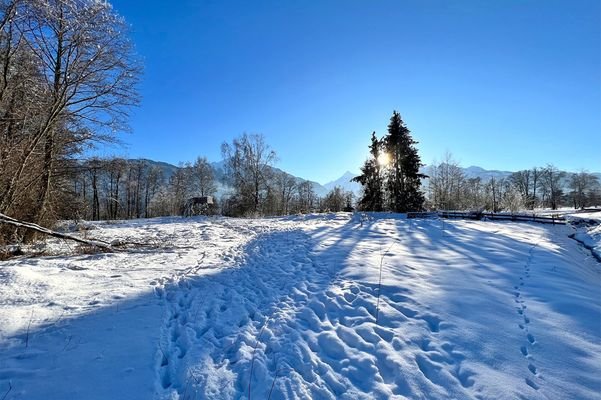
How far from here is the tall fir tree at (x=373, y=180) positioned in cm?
3262

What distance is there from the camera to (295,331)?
3.95m

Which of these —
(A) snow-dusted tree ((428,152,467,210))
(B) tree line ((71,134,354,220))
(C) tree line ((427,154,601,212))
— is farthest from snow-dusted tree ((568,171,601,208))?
(B) tree line ((71,134,354,220))

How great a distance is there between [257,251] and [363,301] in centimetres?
504

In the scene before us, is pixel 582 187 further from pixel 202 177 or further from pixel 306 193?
pixel 202 177

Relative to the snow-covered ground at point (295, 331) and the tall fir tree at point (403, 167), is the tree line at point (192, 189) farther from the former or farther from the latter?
the snow-covered ground at point (295, 331)

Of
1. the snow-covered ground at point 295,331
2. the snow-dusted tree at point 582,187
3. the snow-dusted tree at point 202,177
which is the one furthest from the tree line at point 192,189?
the snow-dusted tree at point 582,187

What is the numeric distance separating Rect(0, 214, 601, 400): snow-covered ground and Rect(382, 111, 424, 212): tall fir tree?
2338cm

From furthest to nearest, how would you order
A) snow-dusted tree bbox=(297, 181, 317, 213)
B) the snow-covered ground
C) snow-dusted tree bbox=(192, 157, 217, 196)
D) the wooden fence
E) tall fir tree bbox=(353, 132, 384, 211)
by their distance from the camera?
snow-dusted tree bbox=(297, 181, 317, 213)
snow-dusted tree bbox=(192, 157, 217, 196)
tall fir tree bbox=(353, 132, 384, 211)
the wooden fence
the snow-covered ground

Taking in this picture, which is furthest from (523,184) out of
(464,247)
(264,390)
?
(264,390)

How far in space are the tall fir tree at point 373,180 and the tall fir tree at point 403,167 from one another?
1.75m

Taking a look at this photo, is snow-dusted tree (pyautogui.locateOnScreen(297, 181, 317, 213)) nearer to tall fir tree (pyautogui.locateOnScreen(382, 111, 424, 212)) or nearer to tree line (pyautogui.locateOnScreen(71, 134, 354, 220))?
tree line (pyautogui.locateOnScreen(71, 134, 354, 220))

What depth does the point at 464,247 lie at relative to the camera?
9125 mm

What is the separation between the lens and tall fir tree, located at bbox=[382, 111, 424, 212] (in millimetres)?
29641

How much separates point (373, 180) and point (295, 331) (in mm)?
30424
